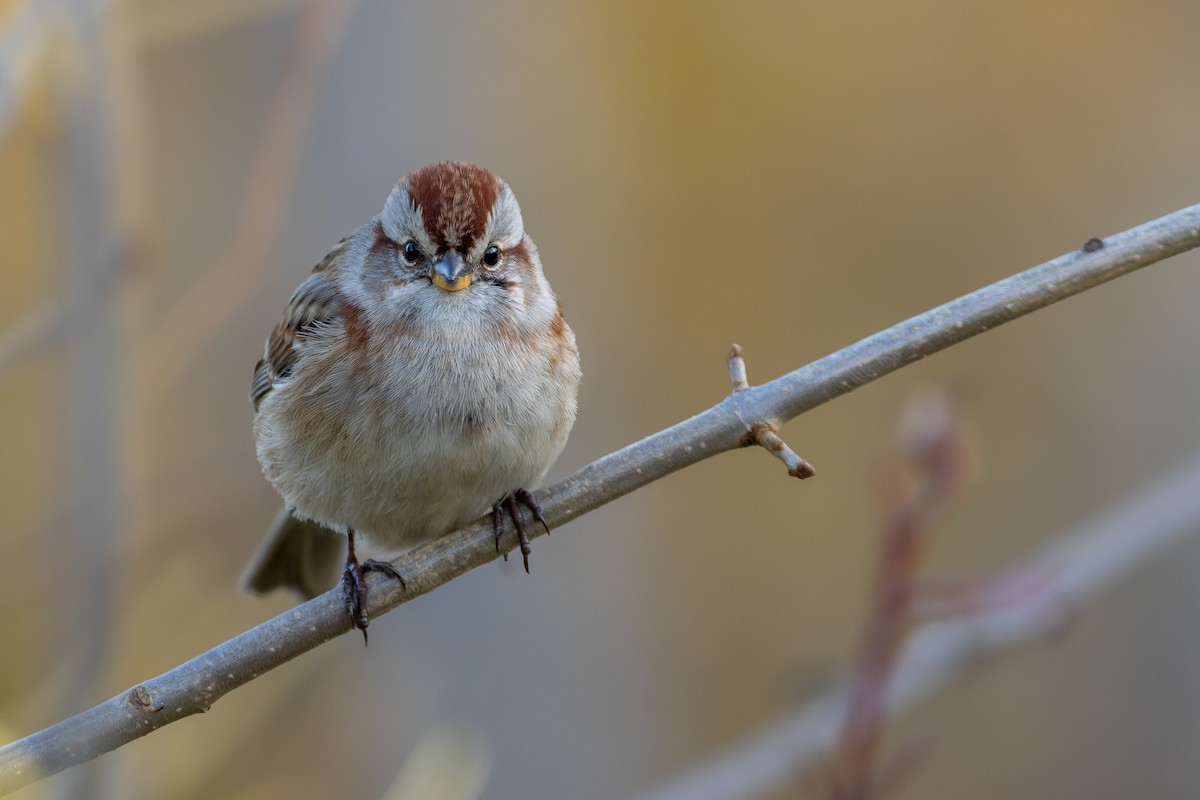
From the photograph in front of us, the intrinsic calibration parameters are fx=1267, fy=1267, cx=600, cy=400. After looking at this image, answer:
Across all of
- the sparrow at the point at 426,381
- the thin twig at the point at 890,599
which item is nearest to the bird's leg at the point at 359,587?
the sparrow at the point at 426,381

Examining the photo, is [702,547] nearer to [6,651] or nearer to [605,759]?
[605,759]

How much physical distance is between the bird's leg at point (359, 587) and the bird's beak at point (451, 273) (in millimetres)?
631

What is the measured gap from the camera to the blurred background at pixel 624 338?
10.1 feet

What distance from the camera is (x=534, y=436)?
2783 mm

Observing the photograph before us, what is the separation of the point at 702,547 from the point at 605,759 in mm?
1927

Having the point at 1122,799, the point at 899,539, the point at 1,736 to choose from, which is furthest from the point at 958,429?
the point at 1122,799

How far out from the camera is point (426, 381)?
8.93 ft

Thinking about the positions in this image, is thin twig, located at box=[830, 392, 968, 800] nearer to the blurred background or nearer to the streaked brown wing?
the blurred background

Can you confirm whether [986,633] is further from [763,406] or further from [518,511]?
[518,511]

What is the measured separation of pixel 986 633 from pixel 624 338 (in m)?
2.68

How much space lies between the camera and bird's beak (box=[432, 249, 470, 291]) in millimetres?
2801

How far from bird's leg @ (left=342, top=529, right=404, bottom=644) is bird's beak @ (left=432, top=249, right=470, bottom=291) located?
631 millimetres

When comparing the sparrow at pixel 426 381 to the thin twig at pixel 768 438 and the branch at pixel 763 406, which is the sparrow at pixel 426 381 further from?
the thin twig at pixel 768 438

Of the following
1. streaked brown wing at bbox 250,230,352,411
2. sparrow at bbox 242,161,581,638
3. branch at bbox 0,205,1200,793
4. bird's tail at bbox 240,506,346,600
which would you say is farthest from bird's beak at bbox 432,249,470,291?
bird's tail at bbox 240,506,346,600
